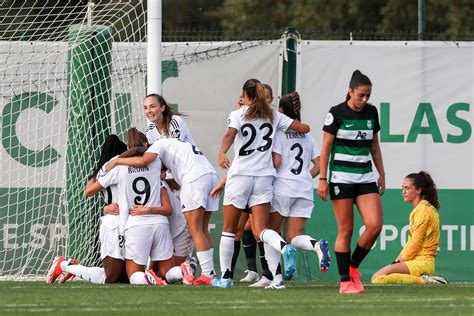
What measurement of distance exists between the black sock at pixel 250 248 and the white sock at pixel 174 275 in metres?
1.32

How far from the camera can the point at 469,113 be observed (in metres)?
15.5

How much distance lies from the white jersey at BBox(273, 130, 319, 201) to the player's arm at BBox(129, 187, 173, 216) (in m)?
1.03

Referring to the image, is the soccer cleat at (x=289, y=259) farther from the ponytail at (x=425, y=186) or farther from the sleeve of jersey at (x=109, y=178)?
the ponytail at (x=425, y=186)

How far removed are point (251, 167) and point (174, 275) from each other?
57.9 inches

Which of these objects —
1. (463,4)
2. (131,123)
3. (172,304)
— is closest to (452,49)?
(131,123)

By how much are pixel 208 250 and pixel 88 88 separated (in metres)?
3.02

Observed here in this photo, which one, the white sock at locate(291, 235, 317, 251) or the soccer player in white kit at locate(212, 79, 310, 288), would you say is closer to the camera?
the soccer player in white kit at locate(212, 79, 310, 288)

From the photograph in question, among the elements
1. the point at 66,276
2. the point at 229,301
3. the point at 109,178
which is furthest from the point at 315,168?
the point at 229,301

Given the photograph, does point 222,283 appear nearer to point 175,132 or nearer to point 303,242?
point 303,242

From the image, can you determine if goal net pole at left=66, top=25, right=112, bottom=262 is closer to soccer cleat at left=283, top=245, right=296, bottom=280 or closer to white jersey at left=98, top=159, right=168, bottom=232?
white jersey at left=98, top=159, right=168, bottom=232

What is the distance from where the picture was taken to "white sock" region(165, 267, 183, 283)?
41.5ft

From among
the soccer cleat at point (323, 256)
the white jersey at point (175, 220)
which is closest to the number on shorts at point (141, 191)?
the white jersey at point (175, 220)

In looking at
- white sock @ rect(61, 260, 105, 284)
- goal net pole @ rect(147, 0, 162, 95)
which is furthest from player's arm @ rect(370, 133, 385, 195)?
goal net pole @ rect(147, 0, 162, 95)

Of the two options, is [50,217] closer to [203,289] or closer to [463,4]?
[203,289]
